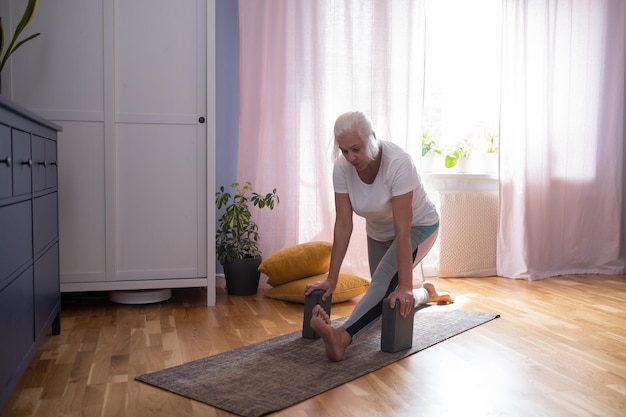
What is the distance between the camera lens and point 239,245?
3.71 m

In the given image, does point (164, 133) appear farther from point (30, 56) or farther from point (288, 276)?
point (288, 276)

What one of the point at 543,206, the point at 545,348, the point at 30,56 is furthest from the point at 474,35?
the point at 30,56

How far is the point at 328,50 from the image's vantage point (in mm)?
3912

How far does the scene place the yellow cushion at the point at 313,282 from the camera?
3.44 meters

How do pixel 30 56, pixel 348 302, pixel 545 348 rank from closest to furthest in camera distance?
pixel 545 348, pixel 30 56, pixel 348 302

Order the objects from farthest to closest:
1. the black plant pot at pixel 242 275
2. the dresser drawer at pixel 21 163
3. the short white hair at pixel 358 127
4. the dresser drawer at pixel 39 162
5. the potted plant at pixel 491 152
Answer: the potted plant at pixel 491 152 → the black plant pot at pixel 242 275 → the short white hair at pixel 358 127 → the dresser drawer at pixel 39 162 → the dresser drawer at pixel 21 163

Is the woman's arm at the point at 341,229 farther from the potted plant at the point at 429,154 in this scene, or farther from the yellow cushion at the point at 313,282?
the potted plant at the point at 429,154

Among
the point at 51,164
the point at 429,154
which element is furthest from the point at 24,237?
the point at 429,154

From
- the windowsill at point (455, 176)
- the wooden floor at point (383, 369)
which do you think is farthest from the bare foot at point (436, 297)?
the windowsill at point (455, 176)

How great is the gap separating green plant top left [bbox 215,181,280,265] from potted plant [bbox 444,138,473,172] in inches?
49.2

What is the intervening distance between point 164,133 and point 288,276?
99 cm

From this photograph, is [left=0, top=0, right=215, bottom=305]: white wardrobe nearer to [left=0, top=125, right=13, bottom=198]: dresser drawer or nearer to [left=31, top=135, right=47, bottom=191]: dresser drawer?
[left=31, top=135, right=47, bottom=191]: dresser drawer

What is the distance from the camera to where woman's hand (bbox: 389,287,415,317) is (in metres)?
2.44

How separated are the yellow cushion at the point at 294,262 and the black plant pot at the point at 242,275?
0.35 ft
